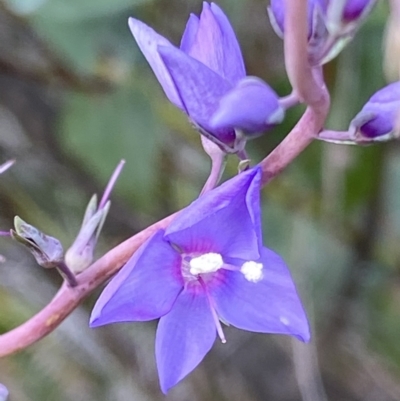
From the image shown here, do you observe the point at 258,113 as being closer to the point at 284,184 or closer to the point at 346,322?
the point at 284,184

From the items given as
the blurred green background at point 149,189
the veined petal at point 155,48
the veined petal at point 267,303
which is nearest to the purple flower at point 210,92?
the veined petal at point 155,48

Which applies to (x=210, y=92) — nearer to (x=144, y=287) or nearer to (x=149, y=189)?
(x=144, y=287)

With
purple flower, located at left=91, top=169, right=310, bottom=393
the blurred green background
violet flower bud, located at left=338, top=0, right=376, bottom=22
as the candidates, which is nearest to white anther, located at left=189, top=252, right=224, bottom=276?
purple flower, located at left=91, top=169, right=310, bottom=393

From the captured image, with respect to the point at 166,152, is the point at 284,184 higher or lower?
lower

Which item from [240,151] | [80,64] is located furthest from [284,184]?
[240,151]

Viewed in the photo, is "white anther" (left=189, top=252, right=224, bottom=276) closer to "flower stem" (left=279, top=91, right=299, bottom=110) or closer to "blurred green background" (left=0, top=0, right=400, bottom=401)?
"flower stem" (left=279, top=91, right=299, bottom=110)
